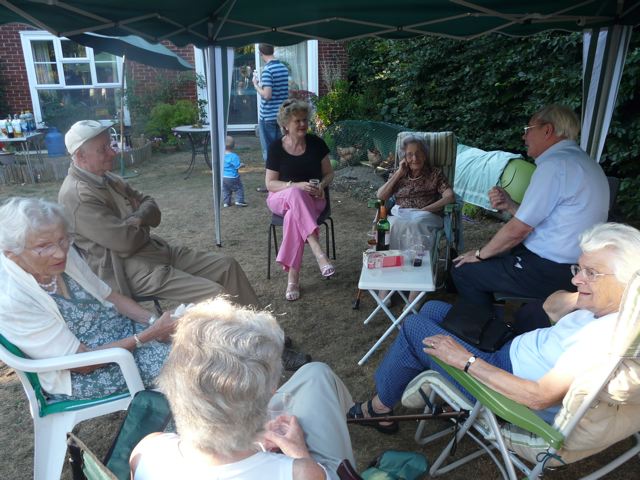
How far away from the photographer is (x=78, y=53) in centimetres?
985

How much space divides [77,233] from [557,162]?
248cm

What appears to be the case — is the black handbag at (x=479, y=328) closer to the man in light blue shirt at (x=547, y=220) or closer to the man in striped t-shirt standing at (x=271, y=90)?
the man in light blue shirt at (x=547, y=220)

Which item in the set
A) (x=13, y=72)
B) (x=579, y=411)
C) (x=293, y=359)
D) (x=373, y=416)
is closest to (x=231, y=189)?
Answer: (x=293, y=359)

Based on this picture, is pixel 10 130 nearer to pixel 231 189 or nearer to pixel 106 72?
pixel 106 72

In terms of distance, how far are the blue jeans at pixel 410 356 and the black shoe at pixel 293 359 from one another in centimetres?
73

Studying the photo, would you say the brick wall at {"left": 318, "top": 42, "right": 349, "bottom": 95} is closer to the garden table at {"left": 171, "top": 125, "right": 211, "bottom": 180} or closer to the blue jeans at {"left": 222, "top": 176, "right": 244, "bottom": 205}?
the garden table at {"left": 171, "top": 125, "right": 211, "bottom": 180}

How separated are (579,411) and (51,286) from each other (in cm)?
192

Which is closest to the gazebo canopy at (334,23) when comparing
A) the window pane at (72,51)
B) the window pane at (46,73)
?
the window pane at (72,51)

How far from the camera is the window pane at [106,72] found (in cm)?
998

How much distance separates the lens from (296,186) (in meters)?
3.72

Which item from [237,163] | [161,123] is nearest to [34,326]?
[237,163]

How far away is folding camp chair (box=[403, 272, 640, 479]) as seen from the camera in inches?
52.7

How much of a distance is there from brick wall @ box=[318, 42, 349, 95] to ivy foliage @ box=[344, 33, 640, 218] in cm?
62

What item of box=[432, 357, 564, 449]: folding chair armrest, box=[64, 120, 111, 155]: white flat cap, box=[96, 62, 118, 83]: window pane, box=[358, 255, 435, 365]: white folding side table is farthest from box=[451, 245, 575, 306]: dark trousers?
box=[96, 62, 118, 83]: window pane
